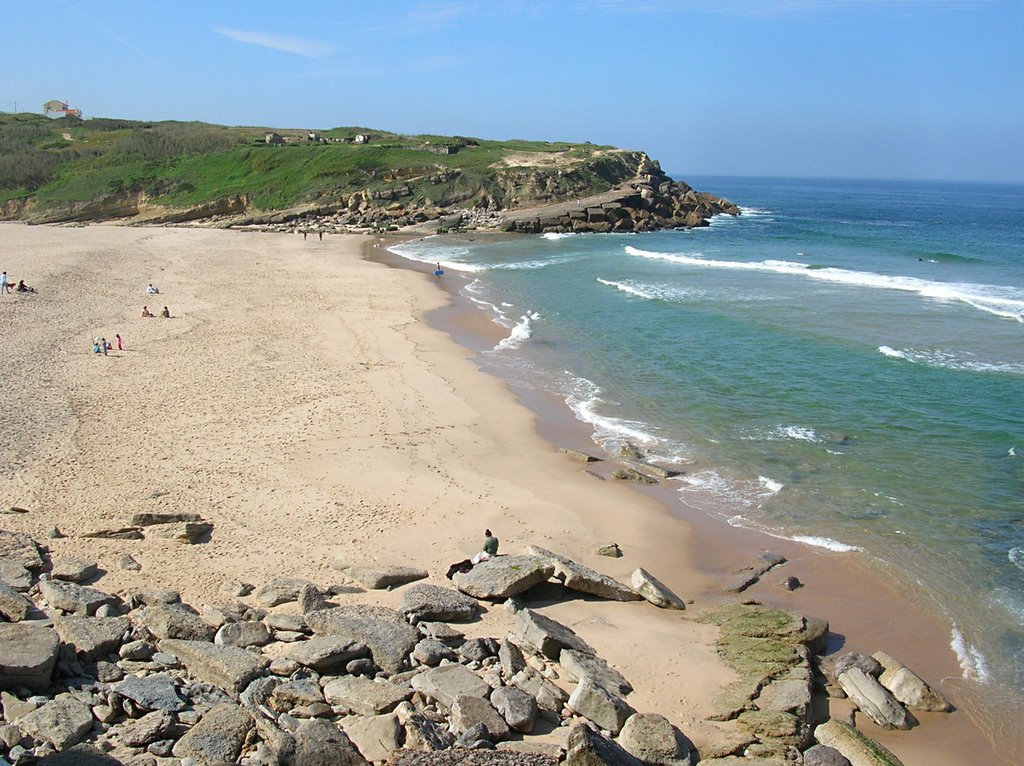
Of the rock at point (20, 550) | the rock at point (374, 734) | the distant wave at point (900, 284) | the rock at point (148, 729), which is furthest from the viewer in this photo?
the distant wave at point (900, 284)

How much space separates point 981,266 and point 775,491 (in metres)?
40.9

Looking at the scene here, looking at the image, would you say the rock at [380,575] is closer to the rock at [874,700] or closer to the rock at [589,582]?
the rock at [589,582]

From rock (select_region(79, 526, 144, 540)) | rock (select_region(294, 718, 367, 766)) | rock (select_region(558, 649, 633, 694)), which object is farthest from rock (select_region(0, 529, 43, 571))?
rock (select_region(558, 649, 633, 694))

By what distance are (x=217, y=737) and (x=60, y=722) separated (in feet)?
4.89

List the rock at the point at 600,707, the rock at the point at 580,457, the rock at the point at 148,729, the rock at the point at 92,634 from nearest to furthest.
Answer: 1. the rock at the point at 148,729
2. the rock at the point at 600,707
3. the rock at the point at 92,634
4. the rock at the point at 580,457

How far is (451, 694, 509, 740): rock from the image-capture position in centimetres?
836

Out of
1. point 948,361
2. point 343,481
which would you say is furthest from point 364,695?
point 948,361

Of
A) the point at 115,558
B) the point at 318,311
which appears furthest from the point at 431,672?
the point at 318,311

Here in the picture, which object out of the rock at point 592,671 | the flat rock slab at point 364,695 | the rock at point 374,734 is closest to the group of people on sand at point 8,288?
the flat rock slab at point 364,695

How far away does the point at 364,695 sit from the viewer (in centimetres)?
884

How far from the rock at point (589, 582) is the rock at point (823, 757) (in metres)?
4.08

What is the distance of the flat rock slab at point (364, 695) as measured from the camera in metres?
8.68

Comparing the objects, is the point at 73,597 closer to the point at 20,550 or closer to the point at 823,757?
the point at 20,550

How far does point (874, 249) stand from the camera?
5666 centimetres
